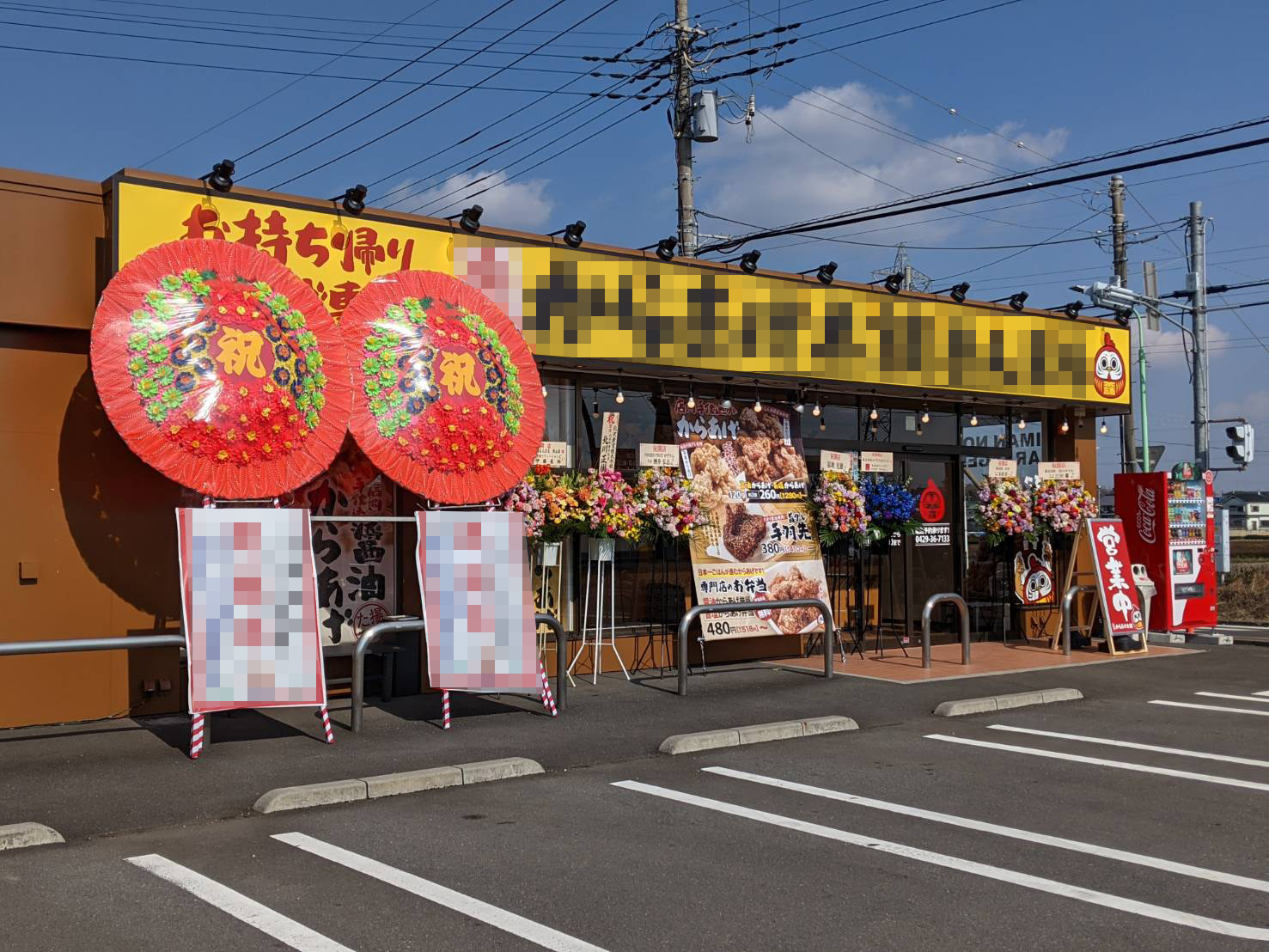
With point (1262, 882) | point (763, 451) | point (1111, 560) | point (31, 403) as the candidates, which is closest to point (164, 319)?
point (31, 403)

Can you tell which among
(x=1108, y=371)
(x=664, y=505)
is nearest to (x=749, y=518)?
(x=664, y=505)

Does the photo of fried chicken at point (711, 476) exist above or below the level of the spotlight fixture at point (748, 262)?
below

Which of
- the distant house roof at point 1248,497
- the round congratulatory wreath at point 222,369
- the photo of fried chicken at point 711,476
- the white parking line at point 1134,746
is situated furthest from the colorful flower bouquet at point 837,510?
the distant house roof at point 1248,497

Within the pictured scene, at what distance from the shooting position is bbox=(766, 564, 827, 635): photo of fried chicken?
13.3 metres

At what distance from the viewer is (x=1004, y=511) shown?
15.2 meters

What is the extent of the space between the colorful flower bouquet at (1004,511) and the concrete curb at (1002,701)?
403 centimetres

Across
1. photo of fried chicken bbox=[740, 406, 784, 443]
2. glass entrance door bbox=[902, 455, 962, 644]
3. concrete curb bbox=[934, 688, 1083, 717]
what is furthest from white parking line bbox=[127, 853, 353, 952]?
glass entrance door bbox=[902, 455, 962, 644]

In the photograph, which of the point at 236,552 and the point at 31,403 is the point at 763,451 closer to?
the point at 236,552

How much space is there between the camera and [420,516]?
9.78m

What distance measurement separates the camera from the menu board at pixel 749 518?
13.0 m

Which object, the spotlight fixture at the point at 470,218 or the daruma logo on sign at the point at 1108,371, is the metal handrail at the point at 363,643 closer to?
the spotlight fixture at the point at 470,218

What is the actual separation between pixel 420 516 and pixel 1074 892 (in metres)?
5.93

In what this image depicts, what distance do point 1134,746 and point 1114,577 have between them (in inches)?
252

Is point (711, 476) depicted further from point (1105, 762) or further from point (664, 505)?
point (1105, 762)
